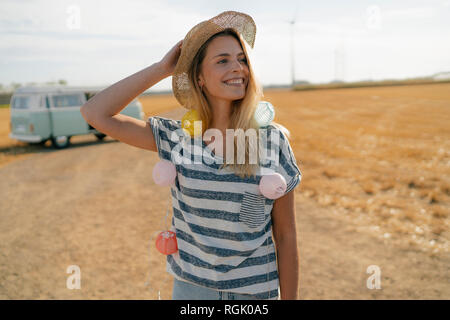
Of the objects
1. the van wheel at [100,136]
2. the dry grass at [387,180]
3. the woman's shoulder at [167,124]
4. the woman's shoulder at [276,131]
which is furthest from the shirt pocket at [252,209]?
the van wheel at [100,136]

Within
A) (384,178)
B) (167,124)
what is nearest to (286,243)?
(167,124)

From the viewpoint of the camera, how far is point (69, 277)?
4215 millimetres

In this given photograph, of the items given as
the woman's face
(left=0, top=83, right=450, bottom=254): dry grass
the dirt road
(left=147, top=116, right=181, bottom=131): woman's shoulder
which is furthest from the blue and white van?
the woman's face

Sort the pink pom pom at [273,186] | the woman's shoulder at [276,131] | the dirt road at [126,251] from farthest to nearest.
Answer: the dirt road at [126,251]
the woman's shoulder at [276,131]
the pink pom pom at [273,186]

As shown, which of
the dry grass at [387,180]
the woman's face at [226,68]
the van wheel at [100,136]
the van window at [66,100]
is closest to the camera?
the woman's face at [226,68]

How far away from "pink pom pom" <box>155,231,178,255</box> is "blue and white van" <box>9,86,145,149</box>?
12758 millimetres

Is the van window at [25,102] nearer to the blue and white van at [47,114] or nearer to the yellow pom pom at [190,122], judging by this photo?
the blue and white van at [47,114]

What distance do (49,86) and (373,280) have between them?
43.0ft

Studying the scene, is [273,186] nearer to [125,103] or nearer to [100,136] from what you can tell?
[125,103]

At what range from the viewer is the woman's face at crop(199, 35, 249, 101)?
165 centimetres

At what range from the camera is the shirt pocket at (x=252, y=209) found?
4.91ft

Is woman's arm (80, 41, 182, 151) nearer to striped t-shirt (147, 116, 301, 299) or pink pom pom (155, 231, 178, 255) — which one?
striped t-shirt (147, 116, 301, 299)

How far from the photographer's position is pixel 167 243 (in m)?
1.66

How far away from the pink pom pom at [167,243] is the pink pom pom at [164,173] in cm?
26
